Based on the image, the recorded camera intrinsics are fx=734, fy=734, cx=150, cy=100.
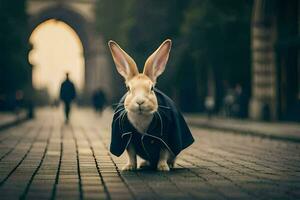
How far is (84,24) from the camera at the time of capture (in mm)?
74875

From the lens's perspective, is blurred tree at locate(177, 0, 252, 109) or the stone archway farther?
the stone archway

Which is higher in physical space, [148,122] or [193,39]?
[193,39]

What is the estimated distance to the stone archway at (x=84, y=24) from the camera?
7081 centimetres

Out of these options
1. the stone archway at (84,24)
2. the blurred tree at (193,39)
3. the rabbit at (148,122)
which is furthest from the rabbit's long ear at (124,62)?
the stone archway at (84,24)

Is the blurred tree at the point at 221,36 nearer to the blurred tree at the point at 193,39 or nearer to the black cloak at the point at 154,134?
the blurred tree at the point at 193,39

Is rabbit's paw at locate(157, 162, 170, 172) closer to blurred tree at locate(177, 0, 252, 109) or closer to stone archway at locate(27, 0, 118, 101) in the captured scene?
blurred tree at locate(177, 0, 252, 109)

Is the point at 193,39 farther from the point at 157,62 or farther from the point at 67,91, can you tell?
the point at 157,62

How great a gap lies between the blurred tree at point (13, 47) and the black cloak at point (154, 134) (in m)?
31.6

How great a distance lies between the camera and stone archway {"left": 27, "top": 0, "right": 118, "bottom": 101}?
2788 inches

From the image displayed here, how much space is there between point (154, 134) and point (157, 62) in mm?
921

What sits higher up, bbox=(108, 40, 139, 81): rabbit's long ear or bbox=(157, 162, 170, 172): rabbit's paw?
bbox=(108, 40, 139, 81): rabbit's long ear

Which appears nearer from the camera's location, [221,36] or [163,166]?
[163,166]

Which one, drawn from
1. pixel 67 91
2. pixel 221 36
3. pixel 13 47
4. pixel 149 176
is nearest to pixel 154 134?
pixel 149 176

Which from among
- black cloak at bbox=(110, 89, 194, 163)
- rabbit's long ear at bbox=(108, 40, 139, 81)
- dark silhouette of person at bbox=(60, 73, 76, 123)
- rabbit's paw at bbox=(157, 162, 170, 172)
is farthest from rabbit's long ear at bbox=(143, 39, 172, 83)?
dark silhouette of person at bbox=(60, 73, 76, 123)
